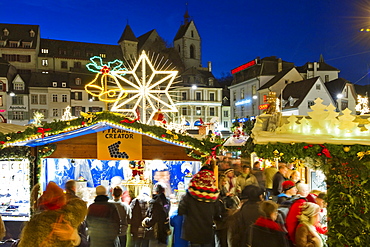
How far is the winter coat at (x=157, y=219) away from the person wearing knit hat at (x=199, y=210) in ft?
3.19

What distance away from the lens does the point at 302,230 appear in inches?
187

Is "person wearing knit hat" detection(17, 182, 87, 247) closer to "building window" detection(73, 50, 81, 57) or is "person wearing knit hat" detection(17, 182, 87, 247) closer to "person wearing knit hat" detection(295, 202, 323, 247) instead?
"person wearing knit hat" detection(295, 202, 323, 247)

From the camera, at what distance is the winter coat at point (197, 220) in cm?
540

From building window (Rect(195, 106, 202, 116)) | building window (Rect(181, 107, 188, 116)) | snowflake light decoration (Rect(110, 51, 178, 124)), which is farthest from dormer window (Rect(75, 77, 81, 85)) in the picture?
snowflake light decoration (Rect(110, 51, 178, 124))

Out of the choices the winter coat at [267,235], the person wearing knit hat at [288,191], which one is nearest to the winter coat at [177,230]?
the person wearing knit hat at [288,191]

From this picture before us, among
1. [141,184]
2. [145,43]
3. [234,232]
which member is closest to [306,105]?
[141,184]

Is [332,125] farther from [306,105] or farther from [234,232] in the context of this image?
[306,105]

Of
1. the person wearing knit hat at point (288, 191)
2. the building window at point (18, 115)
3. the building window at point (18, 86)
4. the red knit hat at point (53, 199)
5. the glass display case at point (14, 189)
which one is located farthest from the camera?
the building window at point (18, 86)

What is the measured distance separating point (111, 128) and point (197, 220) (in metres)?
4.14

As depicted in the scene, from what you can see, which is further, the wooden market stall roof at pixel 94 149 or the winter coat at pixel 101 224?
the wooden market stall roof at pixel 94 149

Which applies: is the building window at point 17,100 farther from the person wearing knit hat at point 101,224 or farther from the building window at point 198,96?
the person wearing knit hat at point 101,224

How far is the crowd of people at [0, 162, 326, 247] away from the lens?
140 inches

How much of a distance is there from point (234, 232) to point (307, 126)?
6.32ft

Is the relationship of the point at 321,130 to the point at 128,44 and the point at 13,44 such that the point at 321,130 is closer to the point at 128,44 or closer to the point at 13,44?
the point at 13,44
